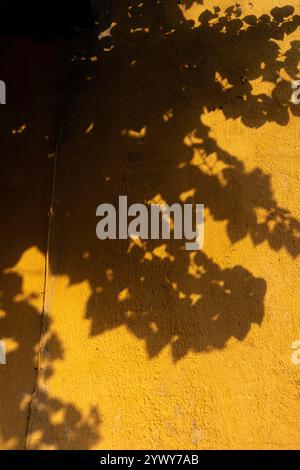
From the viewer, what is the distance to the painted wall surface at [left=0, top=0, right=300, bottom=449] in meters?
3.95

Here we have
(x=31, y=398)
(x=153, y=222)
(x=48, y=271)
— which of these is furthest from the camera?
(x=153, y=222)

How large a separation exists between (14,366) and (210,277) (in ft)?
6.69

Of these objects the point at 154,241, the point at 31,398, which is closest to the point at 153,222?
the point at 154,241

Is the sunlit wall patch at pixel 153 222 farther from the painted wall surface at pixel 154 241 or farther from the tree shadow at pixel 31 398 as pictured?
the tree shadow at pixel 31 398

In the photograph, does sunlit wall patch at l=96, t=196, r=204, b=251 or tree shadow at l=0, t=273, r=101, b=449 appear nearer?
tree shadow at l=0, t=273, r=101, b=449

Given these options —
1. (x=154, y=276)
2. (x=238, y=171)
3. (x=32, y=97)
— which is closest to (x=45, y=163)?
(x=32, y=97)

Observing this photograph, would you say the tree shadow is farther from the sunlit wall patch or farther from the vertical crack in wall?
the sunlit wall patch

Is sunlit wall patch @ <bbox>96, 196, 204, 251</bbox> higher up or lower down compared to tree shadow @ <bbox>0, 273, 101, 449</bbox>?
higher up

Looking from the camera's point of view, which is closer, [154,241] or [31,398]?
[31,398]

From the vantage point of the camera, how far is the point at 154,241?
181 inches

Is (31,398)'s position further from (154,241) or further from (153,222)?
(153,222)

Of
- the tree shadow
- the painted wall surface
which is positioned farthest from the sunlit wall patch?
the tree shadow

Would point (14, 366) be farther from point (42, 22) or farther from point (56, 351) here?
point (42, 22)

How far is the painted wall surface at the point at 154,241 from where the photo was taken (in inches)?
155
